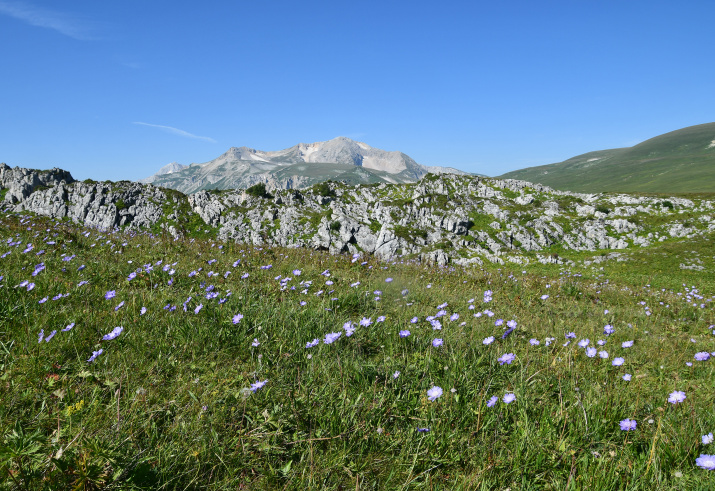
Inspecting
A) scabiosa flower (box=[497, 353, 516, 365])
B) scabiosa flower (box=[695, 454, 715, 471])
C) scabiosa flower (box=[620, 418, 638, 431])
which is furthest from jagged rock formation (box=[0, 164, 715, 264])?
scabiosa flower (box=[695, 454, 715, 471])

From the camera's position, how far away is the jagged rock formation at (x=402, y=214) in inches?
2153

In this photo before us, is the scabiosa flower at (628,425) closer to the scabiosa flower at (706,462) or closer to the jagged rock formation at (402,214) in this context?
the scabiosa flower at (706,462)

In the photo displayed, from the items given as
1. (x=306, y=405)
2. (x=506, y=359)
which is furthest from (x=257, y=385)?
(x=506, y=359)

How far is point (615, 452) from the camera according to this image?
2.15 metres

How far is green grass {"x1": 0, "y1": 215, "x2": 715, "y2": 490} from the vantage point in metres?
1.97

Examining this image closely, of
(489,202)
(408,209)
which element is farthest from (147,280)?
(489,202)

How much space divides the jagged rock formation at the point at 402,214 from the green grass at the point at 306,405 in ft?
151

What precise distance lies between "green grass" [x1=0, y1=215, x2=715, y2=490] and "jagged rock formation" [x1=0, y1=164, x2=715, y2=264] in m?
46.1

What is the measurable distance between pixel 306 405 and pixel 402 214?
68.1m

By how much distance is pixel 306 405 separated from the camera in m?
2.55

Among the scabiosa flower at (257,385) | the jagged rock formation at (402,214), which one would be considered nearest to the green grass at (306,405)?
the scabiosa flower at (257,385)

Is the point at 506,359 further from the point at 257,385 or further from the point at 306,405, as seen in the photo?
the point at 257,385

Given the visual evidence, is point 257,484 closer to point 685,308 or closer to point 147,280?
point 147,280

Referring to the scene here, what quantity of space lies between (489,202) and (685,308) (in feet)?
208
